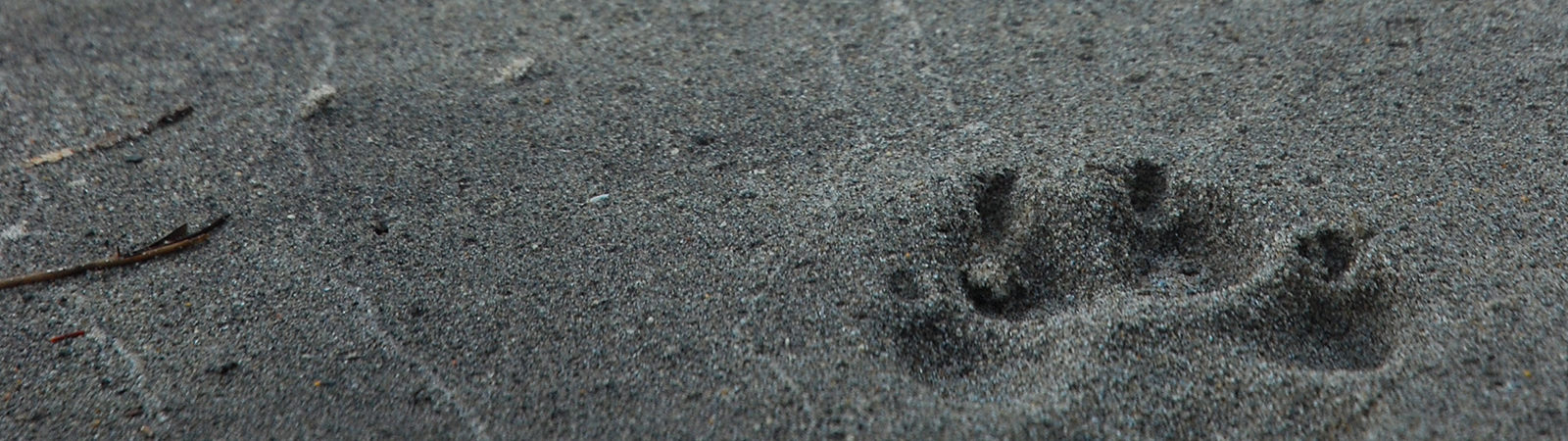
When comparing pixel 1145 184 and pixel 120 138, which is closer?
pixel 1145 184

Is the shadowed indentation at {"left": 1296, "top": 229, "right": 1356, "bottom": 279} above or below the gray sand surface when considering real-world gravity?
above

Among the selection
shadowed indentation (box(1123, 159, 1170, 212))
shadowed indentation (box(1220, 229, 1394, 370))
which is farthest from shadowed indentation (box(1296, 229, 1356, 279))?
shadowed indentation (box(1123, 159, 1170, 212))

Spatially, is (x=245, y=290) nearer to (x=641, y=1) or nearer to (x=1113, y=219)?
(x=641, y=1)

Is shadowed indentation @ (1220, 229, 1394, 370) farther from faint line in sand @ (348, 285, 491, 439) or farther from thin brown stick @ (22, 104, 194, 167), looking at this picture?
thin brown stick @ (22, 104, 194, 167)

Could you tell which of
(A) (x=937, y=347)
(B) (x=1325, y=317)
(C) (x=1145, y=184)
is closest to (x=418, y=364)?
(A) (x=937, y=347)

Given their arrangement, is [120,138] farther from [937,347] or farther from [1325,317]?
[1325,317]

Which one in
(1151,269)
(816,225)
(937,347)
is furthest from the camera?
(816,225)

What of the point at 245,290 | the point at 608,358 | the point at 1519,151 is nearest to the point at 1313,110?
the point at 1519,151

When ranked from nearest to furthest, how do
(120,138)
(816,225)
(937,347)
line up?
1. (937,347)
2. (816,225)
3. (120,138)
